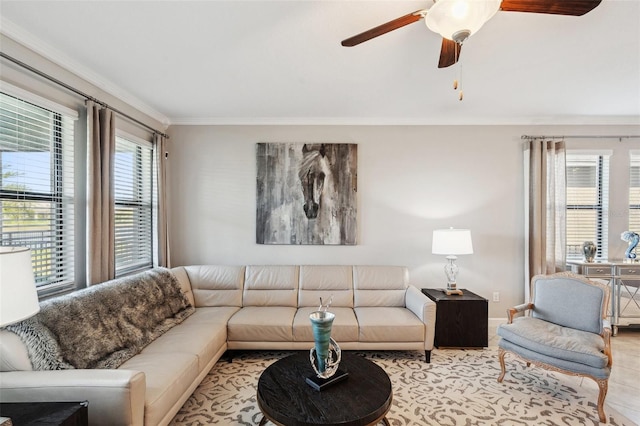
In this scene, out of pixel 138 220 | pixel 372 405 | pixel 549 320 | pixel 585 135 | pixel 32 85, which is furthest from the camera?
pixel 585 135

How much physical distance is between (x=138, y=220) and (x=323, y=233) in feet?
7.24

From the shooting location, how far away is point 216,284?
11.3 feet

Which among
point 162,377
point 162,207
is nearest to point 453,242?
point 162,377

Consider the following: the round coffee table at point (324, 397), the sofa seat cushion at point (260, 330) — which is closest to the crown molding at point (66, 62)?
the sofa seat cushion at point (260, 330)

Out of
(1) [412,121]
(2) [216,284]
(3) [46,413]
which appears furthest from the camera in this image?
(1) [412,121]

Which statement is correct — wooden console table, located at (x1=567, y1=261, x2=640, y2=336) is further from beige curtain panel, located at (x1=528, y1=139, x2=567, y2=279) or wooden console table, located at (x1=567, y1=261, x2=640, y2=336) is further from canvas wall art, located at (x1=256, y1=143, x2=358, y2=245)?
canvas wall art, located at (x1=256, y1=143, x2=358, y2=245)

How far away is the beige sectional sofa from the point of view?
1482 millimetres

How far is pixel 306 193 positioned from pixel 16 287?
2.86 metres

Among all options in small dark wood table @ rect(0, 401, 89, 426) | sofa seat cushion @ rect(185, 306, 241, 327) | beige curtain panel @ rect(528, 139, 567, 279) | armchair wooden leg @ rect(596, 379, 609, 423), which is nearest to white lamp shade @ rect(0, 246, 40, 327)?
small dark wood table @ rect(0, 401, 89, 426)

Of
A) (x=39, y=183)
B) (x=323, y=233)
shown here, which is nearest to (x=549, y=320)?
(x=323, y=233)

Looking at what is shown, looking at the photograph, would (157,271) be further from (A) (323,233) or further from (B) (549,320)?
(B) (549,320)

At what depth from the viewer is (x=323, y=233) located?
379 cm

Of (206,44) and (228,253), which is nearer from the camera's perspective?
(206,44)

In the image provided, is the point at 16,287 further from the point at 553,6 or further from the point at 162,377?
the point at 553,6
